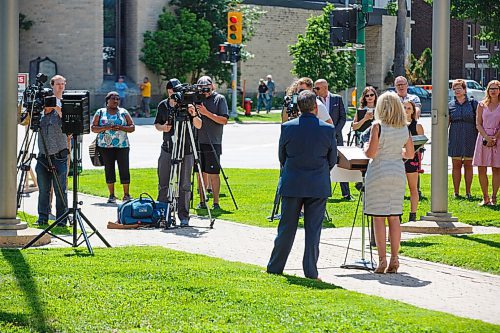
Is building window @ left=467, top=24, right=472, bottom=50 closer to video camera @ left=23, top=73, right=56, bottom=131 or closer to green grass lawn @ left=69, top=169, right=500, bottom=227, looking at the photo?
green grass lawn @ left=69, top=169, right=500, bottom=227

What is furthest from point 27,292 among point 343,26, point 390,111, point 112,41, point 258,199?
point 112,41

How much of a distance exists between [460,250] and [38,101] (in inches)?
239

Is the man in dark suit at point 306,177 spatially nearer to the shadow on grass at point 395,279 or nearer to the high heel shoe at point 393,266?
the shadow on grass at point 395,279

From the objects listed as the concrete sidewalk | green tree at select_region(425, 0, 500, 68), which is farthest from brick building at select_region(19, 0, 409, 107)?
the concrete sidewalk

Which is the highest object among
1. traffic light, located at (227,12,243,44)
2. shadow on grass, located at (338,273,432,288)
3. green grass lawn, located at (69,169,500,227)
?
traffic light, located at (227,12,243,44)

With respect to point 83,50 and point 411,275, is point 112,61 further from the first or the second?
point 411,275

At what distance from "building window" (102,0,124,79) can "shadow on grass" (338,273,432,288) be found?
4552 cm

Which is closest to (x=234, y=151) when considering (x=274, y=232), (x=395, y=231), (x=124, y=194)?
(x=124, y=194)

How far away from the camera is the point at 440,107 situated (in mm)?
15258

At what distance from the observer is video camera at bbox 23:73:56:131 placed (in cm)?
1495

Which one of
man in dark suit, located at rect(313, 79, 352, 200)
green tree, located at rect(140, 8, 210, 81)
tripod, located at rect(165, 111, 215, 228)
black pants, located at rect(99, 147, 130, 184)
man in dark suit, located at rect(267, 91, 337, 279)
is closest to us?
man in dark suit, located at rect(267, 91, 337, 279)

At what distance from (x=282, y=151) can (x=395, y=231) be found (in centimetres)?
163

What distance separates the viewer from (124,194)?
18.5 meters

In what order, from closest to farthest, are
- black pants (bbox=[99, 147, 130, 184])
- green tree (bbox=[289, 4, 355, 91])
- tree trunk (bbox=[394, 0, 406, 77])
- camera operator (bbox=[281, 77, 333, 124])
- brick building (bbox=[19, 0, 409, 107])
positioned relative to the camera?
camera operator (bbox=[281, 77, 333, 124]), black pants (bbox=[99, 147, 130, 184]), brick building (bbox=[19, 0, 409, 107]), tree trunk (bbox=[394, 0, 406, 77]), green tree (bbox=[289, 4, 355, 91])
